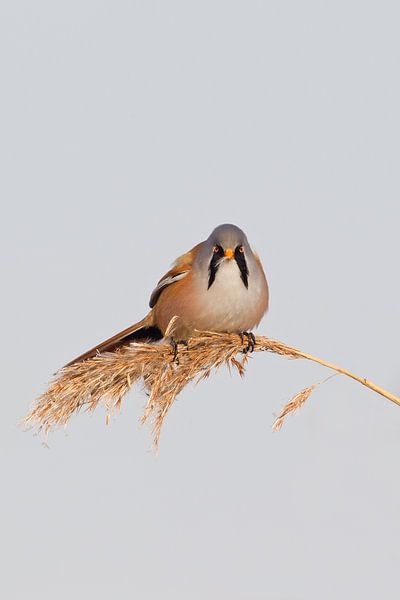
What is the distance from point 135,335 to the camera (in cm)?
782

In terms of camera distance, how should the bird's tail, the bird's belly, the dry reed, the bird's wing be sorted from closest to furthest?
the dry reed < the bird's belly < the bird's wing < the bird's tail

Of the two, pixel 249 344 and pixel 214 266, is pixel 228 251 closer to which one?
pixel 214 266

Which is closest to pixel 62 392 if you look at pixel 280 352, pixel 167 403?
pixel 167 403

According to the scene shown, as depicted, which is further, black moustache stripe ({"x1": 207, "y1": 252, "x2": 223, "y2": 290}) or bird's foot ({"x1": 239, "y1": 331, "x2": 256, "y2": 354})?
black moustache stripe ({"x1": 207, "y1": 252, "x2": 223, "y2": 290})

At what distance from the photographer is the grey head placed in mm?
6875

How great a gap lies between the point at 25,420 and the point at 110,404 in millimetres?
490

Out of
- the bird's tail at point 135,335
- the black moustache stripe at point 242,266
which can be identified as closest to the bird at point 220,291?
the black moustache stripe at point 242,266

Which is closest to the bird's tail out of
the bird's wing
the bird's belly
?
the bird's wing

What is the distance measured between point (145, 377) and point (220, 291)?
1.34 m

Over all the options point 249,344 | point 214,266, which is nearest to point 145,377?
point 249,344

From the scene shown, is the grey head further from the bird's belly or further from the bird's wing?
the bird's wing

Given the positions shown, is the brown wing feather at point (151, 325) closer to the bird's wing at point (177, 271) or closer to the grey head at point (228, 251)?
the bird's wing at point (177, 271)

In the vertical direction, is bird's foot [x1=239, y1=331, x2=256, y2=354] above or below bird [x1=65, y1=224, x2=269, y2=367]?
below

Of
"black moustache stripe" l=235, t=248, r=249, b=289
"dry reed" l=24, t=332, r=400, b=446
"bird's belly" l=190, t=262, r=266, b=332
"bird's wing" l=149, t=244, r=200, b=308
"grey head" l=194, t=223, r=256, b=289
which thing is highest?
"bird's wing" l=149, t=244, r=200, b=308
